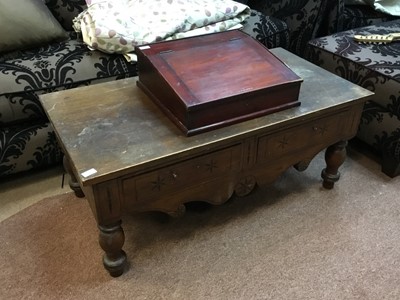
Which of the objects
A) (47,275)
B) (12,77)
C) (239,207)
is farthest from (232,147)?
(12,77)

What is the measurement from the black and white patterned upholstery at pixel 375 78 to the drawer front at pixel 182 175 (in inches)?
27.1

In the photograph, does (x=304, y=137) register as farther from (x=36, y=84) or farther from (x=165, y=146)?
(x=36, y=84)

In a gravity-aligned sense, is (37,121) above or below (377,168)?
above

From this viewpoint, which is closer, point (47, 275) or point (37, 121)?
point (47, 275)

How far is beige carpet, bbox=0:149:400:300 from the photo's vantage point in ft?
3.81

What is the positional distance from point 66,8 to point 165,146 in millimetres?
1017

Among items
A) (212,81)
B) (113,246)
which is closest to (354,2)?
(212,81)

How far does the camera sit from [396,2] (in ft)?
6.82

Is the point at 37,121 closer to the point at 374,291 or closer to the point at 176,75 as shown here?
the point at 176,75

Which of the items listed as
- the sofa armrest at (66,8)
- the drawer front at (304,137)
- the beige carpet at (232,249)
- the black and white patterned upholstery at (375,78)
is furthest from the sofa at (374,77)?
the sofa armrest at (66,8)

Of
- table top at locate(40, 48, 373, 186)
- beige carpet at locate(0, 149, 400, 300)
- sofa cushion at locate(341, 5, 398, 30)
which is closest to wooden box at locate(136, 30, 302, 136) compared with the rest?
table top at locate(40, 48, 373, 186)

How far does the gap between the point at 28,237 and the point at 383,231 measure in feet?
3.74

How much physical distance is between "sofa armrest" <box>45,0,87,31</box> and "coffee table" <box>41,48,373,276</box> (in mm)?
618

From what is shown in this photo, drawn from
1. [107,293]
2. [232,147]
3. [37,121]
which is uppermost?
[232,147]
